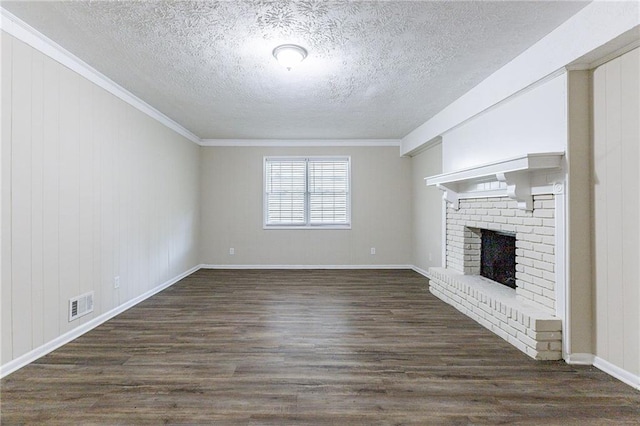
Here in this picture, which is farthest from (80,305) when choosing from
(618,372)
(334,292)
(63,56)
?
(618,372)

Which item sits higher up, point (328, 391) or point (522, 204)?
point (522, 204)

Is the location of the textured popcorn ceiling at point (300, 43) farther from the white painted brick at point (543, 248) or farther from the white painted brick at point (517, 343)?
the white painted brick at point (517, 343)

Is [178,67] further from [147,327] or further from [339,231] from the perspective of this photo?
[339,231]

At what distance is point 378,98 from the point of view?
13.0 ft

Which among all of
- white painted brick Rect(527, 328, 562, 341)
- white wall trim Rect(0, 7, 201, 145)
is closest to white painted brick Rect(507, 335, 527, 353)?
white painted brick Rect(527, 328, 562, 341)

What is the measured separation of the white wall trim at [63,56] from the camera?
2.26 metres

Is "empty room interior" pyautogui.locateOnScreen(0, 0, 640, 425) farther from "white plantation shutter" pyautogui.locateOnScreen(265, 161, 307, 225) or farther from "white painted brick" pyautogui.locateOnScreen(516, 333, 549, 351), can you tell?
"white plantation shutter" pyautogui.locateOnScreen(265, 161, 307, 225)

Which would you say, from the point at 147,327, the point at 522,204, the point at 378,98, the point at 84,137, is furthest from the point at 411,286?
the point at 84,137

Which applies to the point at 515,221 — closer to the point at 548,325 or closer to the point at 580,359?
the point at 548,325

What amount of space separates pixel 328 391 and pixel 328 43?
2.55m

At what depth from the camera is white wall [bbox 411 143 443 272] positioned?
518 centimetres

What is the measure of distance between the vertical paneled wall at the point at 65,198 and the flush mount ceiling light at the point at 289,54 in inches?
72.2

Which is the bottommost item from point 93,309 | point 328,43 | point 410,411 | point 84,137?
point 410,411

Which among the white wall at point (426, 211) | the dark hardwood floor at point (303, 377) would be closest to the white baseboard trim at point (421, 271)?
the white wall at point (426, 211)
